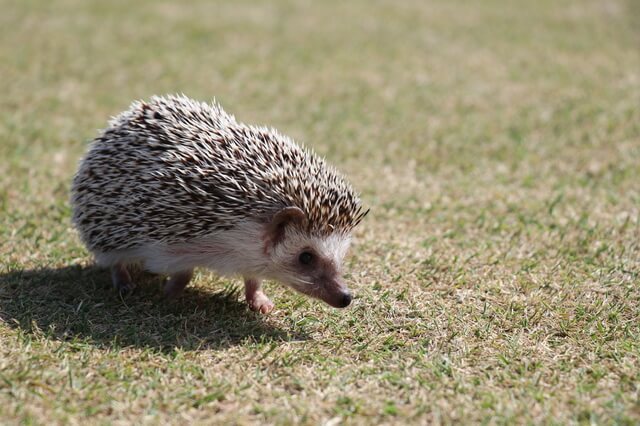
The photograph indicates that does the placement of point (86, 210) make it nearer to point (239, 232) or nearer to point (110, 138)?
point (110, 138)

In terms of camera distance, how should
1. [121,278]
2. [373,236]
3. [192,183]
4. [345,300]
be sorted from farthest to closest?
[373,236] → [121,278] → [192,183] → [345,300]

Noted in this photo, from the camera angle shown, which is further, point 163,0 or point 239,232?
point 163,0

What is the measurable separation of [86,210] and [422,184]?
3439 millimetres

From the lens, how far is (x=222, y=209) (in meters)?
4.62

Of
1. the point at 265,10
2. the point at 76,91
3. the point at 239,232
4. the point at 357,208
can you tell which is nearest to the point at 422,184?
the point at 357,208

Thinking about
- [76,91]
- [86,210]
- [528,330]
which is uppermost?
[528,330]

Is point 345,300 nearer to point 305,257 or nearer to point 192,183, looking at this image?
point 305,257

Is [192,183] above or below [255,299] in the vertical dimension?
above

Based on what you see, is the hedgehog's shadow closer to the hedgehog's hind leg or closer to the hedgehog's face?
the hedgehog's hind leg

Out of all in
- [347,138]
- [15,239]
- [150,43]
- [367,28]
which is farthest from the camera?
[367,28]

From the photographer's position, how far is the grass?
3.95 metres

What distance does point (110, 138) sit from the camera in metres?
5.18

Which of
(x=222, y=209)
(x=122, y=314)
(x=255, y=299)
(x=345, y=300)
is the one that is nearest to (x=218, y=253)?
(x=222, y=209)

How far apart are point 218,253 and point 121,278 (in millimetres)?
790
